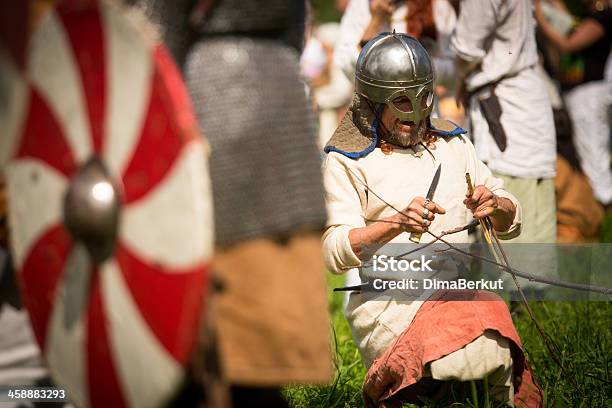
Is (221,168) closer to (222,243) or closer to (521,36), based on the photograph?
(222,243)

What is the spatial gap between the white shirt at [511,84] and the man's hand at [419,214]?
1942mm

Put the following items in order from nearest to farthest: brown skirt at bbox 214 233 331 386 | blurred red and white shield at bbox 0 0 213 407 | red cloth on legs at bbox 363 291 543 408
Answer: blurred red and white shield at bbox 0 0 213 407, brown skirt at bbox 214 233 331 386, red cloth on legs at bbox 363 291 543 408

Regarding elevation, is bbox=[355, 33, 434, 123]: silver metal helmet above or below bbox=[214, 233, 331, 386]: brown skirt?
above

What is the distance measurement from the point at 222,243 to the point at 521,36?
3433 mm

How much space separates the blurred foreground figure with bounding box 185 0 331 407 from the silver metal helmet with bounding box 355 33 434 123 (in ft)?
4.68

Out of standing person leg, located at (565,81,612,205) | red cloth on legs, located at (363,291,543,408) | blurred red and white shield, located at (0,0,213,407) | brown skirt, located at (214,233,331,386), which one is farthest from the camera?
standing person leg, located at (565,81,612,205)

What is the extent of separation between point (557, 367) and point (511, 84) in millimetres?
1875

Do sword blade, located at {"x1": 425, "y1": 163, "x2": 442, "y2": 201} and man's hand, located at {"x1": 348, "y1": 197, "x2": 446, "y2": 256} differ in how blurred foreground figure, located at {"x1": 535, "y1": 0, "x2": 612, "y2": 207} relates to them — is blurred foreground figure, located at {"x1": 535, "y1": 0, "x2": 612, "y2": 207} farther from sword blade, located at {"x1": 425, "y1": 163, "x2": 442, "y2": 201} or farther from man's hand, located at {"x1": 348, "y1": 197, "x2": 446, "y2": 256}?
man's hand, located at {"x1": 348, "y1": 197, "x2": 446, "y2": 256}

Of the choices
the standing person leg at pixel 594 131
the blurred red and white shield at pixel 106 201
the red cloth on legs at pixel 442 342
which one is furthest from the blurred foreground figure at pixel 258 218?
the standing person leg at pixel 594 131

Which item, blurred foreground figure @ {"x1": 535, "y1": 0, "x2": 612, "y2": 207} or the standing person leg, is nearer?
blurred foreground figure @ {"x1": 535, "y1": 0, "x2": 612, "y2": 207}

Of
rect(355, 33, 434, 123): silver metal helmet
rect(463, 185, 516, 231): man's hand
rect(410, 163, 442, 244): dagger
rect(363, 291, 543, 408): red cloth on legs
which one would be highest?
rect(355, 33, 434, 123): silver metal helmet

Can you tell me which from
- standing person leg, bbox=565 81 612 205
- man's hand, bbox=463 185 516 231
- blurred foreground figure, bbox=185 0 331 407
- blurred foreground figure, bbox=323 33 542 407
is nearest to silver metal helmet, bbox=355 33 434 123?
blurred foreground figure, bbox=323 33 542 407

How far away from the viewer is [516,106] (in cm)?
586

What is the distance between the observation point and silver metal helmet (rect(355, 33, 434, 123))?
13.5 feet
